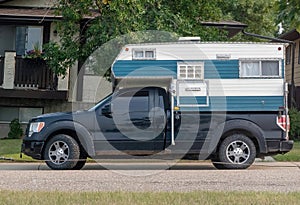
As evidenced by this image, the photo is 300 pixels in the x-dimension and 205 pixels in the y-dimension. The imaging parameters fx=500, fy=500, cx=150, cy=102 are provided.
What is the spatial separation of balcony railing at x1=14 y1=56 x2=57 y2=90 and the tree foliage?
228 cm

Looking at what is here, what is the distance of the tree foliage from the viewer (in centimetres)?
1499

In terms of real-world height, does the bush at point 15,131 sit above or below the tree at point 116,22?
below

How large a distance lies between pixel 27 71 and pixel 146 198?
14.0 meters

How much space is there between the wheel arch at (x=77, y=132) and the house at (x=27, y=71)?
838 centimetres

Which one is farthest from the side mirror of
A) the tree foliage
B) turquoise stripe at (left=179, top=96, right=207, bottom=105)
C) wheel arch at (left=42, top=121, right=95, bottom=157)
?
the tree foliage

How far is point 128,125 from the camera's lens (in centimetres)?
1111

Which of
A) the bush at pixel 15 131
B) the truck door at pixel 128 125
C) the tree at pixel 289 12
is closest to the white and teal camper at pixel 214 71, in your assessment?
the truck door at pixel 128 125

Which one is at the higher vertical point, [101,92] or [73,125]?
[101,92]

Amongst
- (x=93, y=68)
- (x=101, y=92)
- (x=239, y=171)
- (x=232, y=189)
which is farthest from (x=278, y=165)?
(x=101, y=92)

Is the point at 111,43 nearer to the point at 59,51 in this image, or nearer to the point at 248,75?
the point at 59,51

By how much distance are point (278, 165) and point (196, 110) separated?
3.30 meters

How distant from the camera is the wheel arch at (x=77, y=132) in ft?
36.3

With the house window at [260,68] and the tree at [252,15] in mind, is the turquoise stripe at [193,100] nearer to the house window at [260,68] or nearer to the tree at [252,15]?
the house window at [260,68]

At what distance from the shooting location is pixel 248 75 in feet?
37.9
